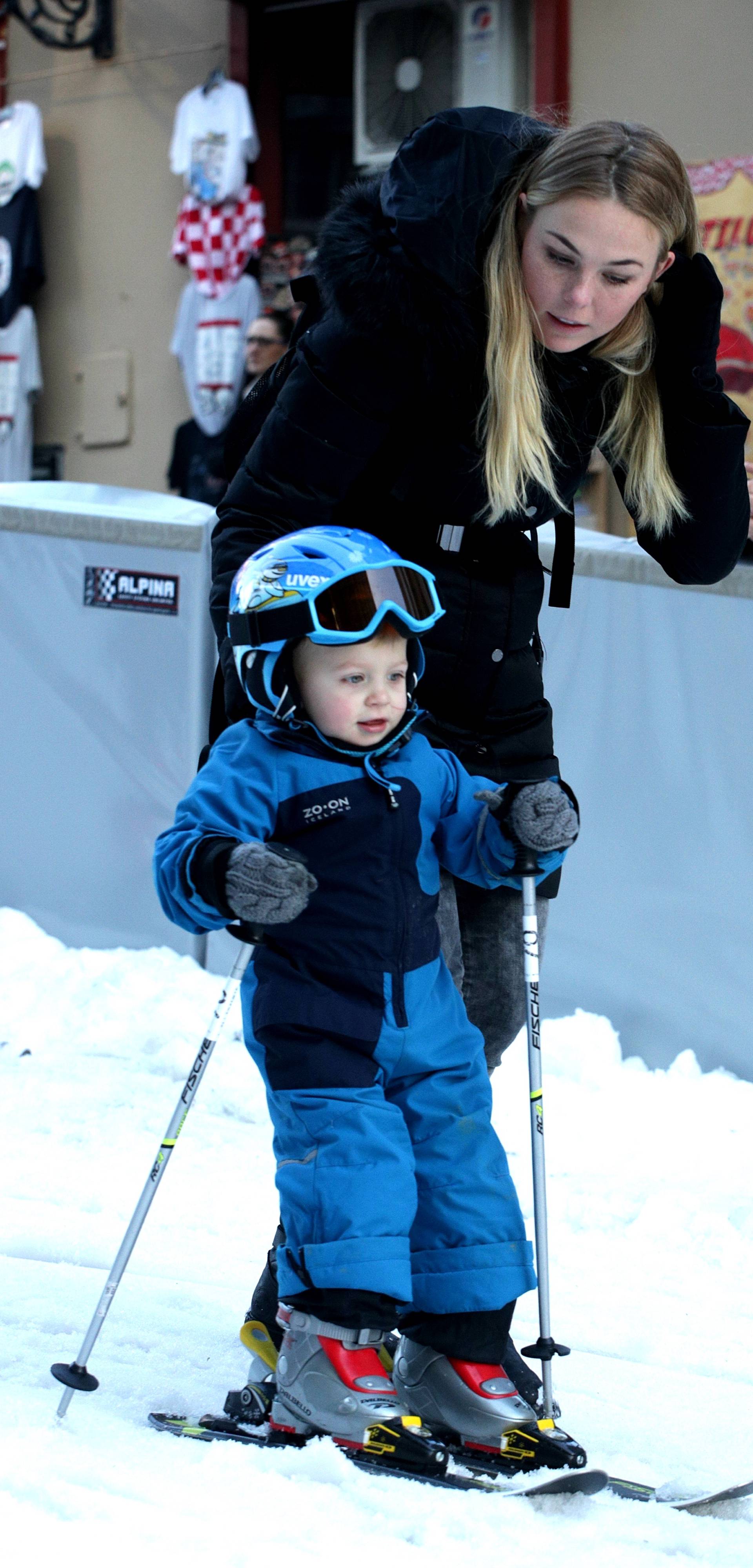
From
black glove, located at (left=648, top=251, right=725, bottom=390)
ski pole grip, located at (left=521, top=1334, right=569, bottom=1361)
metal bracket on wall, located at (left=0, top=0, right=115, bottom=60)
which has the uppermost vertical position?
metal bracket on wall, located at (left=0, top=0, right=115, bottom=60)

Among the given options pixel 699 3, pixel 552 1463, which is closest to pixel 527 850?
pixel 552 1463

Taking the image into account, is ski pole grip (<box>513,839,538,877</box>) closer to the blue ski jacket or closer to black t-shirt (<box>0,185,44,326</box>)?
the blue ski jacket

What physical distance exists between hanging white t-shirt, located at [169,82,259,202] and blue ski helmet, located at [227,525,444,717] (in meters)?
7.64

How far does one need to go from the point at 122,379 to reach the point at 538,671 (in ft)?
27.5

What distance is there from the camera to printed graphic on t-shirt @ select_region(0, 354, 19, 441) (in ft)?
35.1

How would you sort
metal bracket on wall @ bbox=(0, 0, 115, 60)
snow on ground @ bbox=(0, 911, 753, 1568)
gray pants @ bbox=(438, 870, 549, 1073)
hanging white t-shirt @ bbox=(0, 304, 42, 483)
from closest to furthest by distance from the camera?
snow on ground @ bbox=(0, 911, 753, 1568) < gray pants @ bbox=(438, 870, 549, 1073) < metal bracket on wall @ bbox=(0, 0, 115, 60) < hanging white t-shirt @ bbox=(0, 304, 42, 483)

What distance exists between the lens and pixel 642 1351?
10.4 feet

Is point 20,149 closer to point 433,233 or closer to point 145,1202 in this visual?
point 433,233

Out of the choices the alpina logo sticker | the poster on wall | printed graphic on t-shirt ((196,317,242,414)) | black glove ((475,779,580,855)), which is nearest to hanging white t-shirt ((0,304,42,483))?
printed graphic on t-shirt ((196,317,242,414))

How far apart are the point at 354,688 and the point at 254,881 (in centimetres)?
42

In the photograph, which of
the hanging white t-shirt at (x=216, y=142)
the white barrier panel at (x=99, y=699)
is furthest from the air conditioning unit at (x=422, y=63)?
the white barrier panel at (x=99, y=699)

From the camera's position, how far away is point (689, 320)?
Answer: 2.49 meters

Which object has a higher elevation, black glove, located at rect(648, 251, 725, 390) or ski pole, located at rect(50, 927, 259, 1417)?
black glove, located at rect(648, 251, 725, 390)

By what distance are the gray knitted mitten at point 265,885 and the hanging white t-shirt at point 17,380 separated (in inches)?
358
